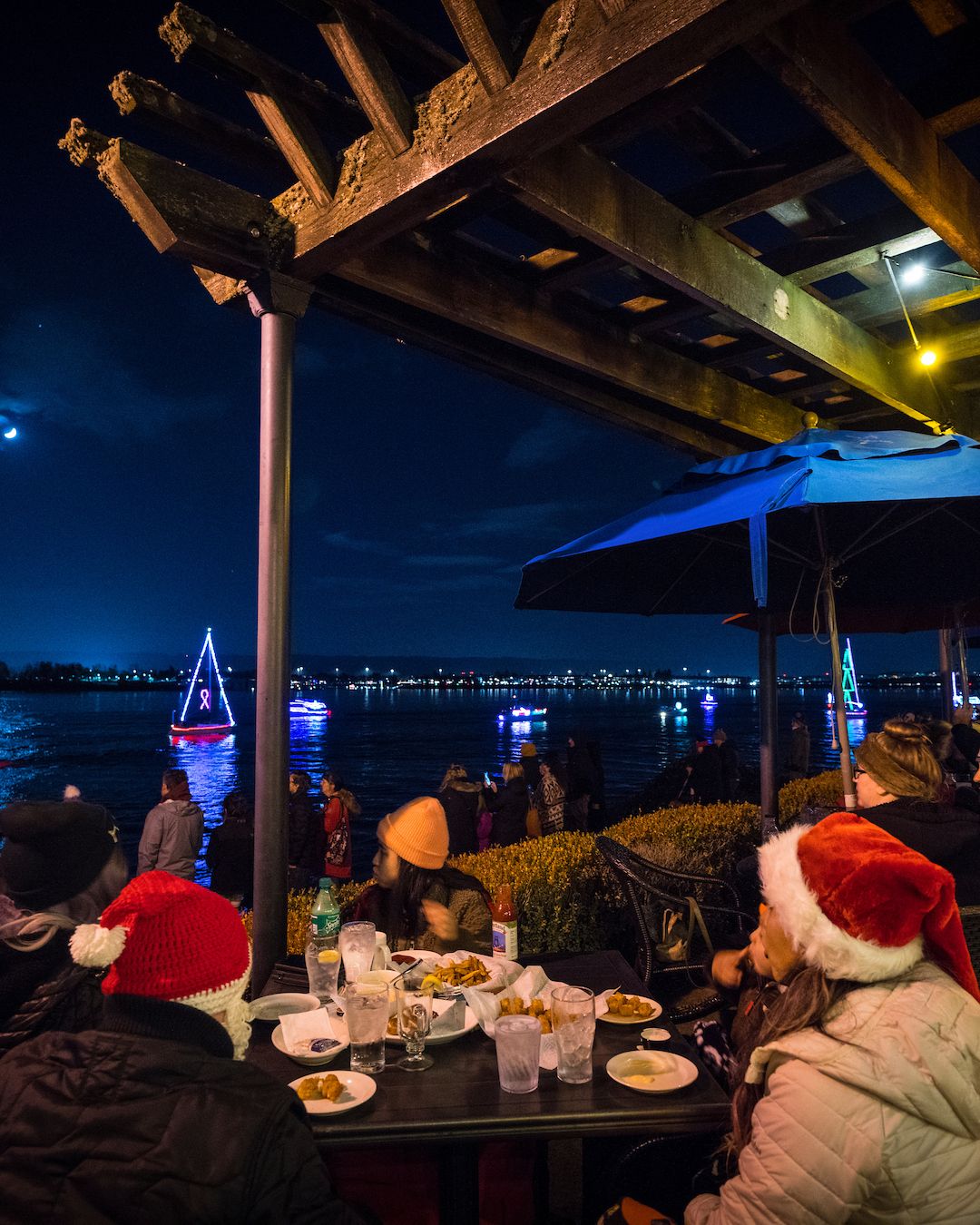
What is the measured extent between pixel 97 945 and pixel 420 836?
2027 mm

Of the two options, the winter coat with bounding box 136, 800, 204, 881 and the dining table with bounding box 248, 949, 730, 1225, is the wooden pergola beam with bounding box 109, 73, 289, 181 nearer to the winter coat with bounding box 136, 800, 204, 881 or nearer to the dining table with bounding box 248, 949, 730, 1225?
the dining table with bounding box 248, 949, 730, 1225

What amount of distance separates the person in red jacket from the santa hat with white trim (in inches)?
279

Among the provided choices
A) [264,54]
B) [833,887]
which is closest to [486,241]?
[264,54]

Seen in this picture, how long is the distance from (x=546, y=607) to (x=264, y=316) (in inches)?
102

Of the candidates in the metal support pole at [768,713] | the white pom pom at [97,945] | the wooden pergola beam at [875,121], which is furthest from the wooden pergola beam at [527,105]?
the metal support pole at [768,713]

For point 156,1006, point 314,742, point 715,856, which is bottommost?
point 314,742

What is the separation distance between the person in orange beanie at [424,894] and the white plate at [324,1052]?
86 cm

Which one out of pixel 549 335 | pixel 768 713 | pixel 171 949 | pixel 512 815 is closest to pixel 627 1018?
pixel 171 949

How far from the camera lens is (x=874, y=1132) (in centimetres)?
163

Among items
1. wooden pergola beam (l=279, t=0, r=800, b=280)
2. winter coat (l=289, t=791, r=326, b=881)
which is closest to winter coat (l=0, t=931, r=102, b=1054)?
wooden pergola beam (l=279, t=0, r=800, b=280)

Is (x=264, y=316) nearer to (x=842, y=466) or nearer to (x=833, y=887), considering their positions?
(x=842, y=466)

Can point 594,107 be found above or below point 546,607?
above

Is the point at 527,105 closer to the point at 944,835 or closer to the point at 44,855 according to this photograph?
the point at 44,855

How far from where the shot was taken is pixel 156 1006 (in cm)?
166
